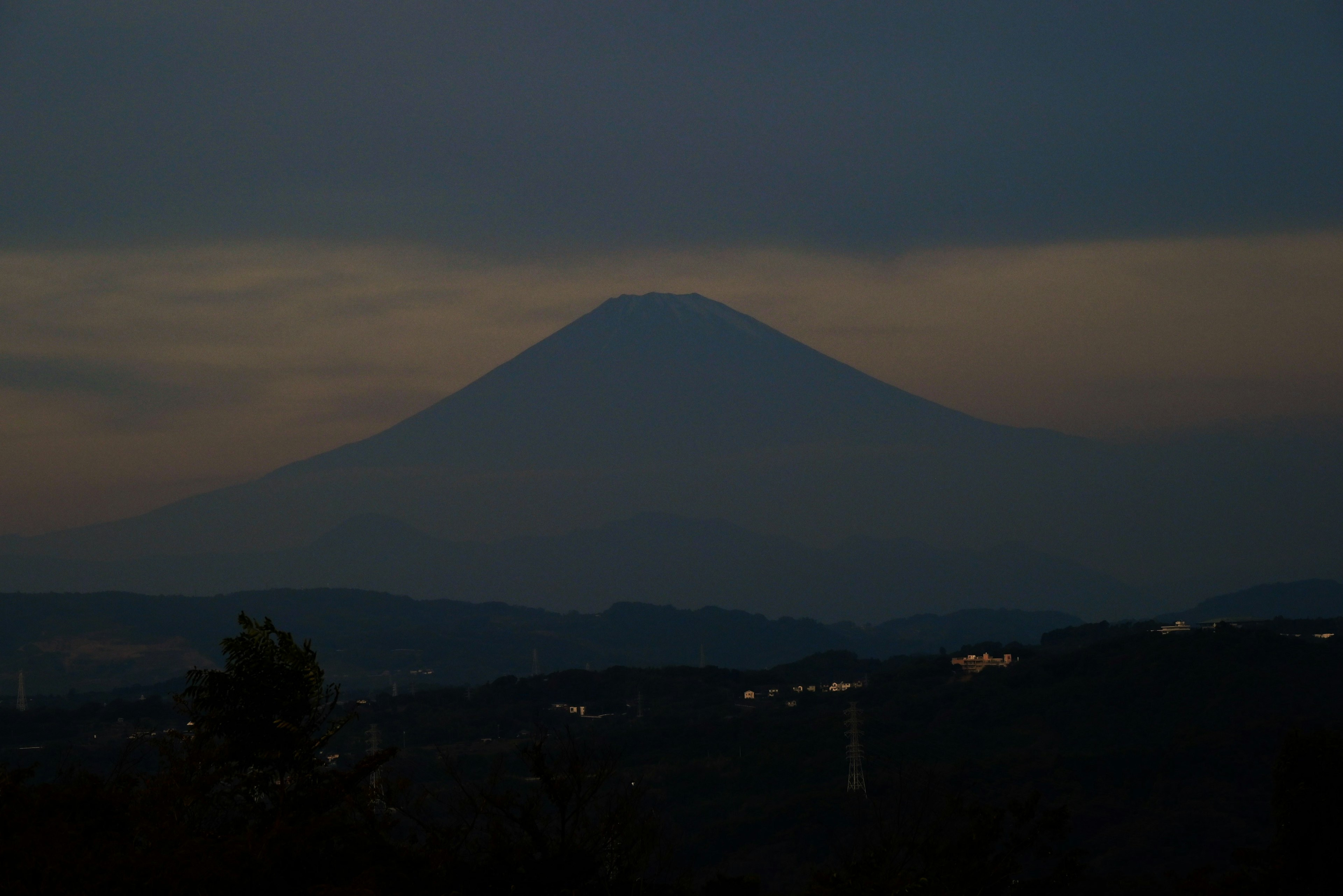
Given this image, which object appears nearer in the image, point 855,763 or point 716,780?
point 855,763

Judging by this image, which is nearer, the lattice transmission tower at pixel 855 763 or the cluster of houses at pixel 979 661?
the lattice transmission tower at pixel 855 763

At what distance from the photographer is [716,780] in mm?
104000

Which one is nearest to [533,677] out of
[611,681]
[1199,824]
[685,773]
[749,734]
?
[611,681]

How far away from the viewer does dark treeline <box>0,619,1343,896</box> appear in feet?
63.1

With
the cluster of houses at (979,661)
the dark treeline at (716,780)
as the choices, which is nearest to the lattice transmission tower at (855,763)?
the dark treeline at (716,780)

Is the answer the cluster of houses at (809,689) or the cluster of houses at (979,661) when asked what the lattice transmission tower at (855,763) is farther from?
the cluster of houses at (809,689)

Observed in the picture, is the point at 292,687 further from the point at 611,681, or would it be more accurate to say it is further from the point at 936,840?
the point at 611,681

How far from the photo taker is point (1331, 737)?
89.2ft

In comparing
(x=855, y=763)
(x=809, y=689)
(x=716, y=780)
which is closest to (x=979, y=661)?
(x=809, y=689)

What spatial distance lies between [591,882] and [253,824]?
6033 mm

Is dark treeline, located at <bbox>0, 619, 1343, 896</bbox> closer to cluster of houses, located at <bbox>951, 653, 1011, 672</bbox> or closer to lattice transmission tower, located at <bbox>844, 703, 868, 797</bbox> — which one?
lattice transmission tower, located at <bbox>844, 703, 868, 797</bbox>

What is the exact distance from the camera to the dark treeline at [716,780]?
1922 centimetres

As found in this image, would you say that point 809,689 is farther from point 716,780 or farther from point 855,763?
point 855,763

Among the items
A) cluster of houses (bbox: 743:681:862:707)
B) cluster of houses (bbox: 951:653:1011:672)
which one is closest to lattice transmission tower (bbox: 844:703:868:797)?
cluster of houses (bbox: 951:653:1011:672)
